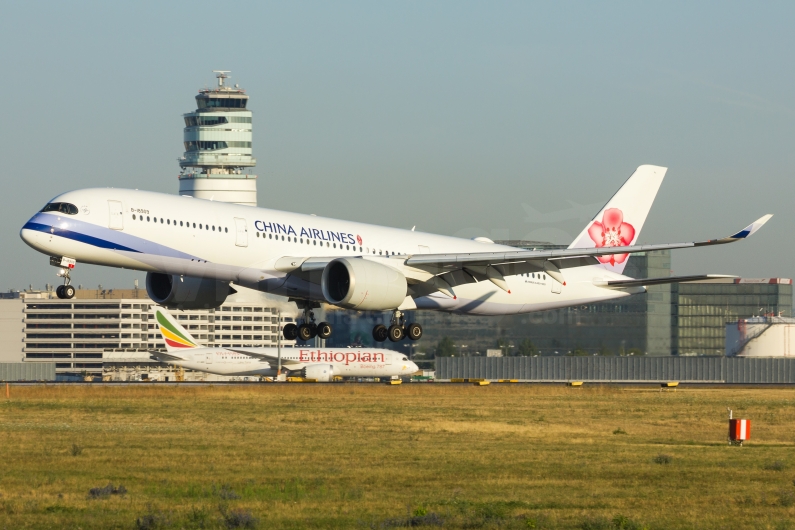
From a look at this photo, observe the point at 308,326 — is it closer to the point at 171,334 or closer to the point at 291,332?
the point at 291,332

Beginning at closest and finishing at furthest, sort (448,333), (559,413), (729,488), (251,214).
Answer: (729,488), (251,214), (559,413), (448,333)

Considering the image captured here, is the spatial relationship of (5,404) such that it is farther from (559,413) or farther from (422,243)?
(559,413)

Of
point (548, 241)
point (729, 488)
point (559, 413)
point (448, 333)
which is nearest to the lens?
point (729, 488)

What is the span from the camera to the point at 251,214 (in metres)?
37.4

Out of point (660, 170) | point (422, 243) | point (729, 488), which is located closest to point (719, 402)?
point (660, 170)

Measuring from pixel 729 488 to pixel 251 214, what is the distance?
18.6 m

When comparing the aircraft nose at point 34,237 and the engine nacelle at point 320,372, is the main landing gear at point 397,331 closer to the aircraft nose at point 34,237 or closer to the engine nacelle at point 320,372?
the aircraft nose at point 34,237

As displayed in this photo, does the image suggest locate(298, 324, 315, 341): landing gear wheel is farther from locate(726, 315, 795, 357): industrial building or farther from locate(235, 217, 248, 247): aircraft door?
locate(726, 315, 795, 357): industrial building

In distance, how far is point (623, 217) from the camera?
50.6 m

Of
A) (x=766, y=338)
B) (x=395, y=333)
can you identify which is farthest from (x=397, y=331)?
(x=766, y=338)

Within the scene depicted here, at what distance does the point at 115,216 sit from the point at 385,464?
472 inches

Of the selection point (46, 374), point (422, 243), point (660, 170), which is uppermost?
point (660, 170)

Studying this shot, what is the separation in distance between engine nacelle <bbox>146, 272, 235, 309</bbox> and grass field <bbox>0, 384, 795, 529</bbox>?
431 cm

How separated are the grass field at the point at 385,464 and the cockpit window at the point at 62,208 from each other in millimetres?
6891
